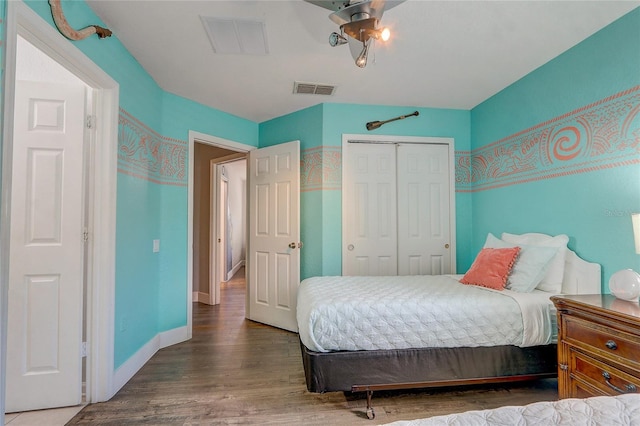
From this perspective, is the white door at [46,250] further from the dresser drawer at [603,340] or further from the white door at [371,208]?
the dresser drawer at [603,340]

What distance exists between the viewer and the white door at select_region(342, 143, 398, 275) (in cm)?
327

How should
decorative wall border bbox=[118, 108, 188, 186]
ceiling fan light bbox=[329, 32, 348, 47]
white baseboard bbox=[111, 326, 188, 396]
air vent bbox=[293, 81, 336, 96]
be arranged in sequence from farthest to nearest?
air vent bbox=[293, 81, 336, 96]
decorative wall border bbox=[118, 108, 188, 186]
white baseboard bbox=[111, 326, 188, 396]
ceiling fan light bbox=[329, 32, 348, 47]

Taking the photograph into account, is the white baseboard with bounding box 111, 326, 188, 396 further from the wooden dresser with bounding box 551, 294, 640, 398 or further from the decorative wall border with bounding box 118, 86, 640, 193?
the wooden dresser with bounding box 551, 294, 640, 398

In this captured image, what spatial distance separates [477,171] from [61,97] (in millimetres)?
3780

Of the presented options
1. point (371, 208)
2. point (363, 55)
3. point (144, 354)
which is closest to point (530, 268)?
point (371, 208)

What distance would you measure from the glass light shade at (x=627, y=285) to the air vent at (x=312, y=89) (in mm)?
2539

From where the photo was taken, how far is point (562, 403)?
32.1 inches

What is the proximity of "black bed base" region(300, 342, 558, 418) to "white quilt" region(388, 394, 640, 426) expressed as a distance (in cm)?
114

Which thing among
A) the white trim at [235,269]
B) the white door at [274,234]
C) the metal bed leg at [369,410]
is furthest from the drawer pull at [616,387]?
the white trim at [235,269]

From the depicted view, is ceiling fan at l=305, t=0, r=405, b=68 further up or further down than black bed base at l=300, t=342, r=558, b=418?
further up

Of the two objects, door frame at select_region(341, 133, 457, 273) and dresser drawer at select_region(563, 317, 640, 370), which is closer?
dresser drawer at select_region(563, 317, 640, 370)

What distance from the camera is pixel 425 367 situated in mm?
1880

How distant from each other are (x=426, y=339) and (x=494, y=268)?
88cm

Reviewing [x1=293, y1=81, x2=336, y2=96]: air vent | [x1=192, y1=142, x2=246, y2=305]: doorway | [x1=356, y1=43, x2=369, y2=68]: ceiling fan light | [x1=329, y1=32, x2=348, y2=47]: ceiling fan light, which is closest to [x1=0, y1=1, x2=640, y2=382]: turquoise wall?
[x1=293, y1=81, x2=336, y2=96]: air vent
